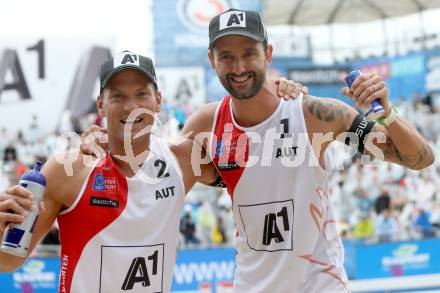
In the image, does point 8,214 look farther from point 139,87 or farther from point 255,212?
point 255,212

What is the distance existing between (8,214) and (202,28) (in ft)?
85.7

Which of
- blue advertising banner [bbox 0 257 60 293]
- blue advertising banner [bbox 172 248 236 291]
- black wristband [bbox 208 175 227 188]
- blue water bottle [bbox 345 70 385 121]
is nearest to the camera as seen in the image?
blue water bottle [bbox 345 70 385 121]

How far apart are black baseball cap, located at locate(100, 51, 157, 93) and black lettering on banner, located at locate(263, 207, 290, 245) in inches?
42.9

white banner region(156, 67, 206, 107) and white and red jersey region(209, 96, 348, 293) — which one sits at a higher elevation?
white banner region(156, 67, 206, 107)

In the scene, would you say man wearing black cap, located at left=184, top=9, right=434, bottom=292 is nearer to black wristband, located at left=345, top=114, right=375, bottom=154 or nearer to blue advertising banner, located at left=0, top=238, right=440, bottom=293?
black wristband, located at left=345, top=114, right=375, bottom=154

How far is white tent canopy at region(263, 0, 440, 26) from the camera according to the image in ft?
109

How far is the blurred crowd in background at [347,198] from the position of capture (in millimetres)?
13852

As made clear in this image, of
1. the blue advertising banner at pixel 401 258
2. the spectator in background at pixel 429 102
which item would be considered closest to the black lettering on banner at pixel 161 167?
the blue advertising banner at pixel 401 258

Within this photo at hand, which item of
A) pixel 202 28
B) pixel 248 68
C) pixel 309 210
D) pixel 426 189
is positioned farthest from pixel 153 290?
pixel 202 28

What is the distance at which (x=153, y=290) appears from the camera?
3.62 m

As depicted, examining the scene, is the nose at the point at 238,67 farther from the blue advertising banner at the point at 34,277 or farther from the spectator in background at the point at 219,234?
the spectator in background at the point at 219,234

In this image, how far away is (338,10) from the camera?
112 feet

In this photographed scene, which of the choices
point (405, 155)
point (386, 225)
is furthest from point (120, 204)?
point (386, 225)

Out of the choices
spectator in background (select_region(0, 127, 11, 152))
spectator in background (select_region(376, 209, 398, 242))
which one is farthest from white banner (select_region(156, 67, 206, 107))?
spectator in background (select_region(376, 209, 398, 242))
